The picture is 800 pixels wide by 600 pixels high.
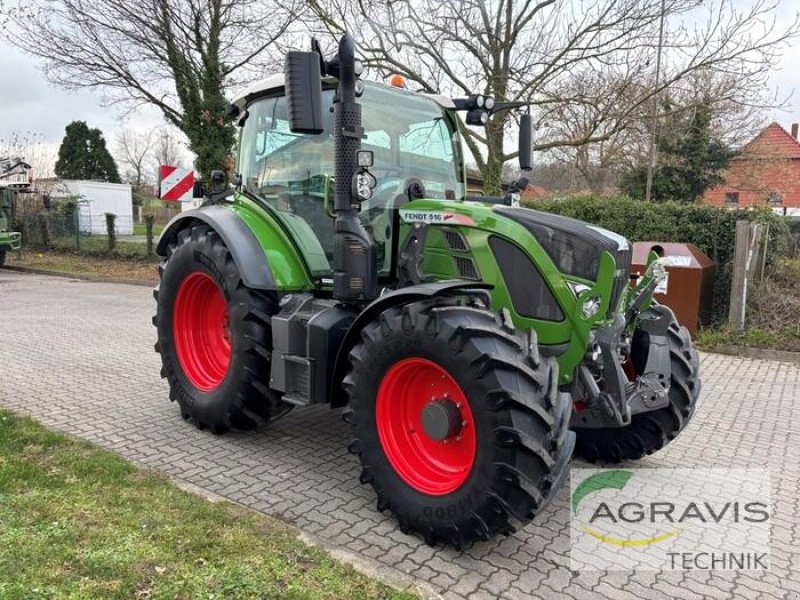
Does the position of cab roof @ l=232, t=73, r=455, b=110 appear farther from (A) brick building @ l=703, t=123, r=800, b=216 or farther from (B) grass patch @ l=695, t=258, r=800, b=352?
(A) brick building @ l=703, t=123, r=800, b=216

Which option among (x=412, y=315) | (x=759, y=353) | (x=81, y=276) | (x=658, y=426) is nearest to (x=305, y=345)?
(x=412, y=315)

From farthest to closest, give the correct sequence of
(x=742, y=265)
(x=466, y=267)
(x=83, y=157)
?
(x=83, y=157)
(x=742, y=265)
(x=466, y=267)

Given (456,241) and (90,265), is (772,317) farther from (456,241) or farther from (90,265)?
(90,265)

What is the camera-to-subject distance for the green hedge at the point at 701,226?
28.9 feet

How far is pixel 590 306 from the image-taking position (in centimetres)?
324

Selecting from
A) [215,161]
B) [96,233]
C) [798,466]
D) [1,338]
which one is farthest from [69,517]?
[96,233]

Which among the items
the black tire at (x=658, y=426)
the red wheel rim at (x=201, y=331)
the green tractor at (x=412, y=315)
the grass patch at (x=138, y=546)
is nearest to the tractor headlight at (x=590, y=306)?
the green tractor at (x=412, y=315)

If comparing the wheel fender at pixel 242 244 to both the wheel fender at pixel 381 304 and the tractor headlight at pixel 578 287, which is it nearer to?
the wheel fender at pixel 381 304

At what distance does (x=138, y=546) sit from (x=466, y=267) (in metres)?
2.13

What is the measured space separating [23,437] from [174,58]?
12.3 meters

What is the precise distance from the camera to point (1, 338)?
25.2 ft

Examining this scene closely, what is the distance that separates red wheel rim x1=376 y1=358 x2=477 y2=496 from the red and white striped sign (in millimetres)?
8547

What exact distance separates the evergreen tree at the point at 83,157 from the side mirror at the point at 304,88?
44521mm

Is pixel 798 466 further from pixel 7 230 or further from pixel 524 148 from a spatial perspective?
pixel 7 230
